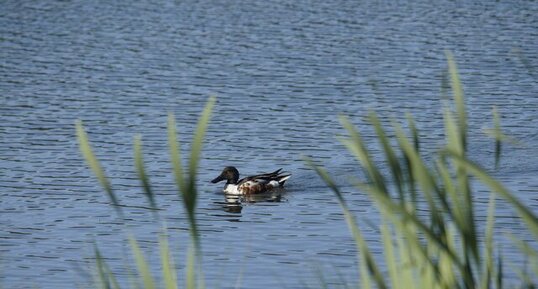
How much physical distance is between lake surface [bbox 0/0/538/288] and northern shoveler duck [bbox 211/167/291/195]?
0.22 metres

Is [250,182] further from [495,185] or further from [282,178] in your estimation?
[495,185]

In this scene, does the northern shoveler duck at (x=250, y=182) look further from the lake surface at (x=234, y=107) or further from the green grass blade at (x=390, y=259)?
the green grass blade at (x=390, y=259)

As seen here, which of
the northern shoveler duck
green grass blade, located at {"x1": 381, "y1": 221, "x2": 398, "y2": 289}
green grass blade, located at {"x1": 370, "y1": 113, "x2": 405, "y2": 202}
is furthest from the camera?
the northern shoveler duck

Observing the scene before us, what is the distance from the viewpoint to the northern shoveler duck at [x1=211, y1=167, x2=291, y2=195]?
15641 millimetres

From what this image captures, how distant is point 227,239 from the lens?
13.0m

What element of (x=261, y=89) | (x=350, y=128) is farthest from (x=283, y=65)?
(x=350, y=128)

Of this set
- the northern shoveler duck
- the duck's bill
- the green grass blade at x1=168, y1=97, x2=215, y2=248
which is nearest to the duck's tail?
the northern shoveler duck

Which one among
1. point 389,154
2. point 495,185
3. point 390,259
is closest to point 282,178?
point 390,259

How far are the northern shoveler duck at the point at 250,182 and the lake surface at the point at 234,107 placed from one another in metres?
0.22

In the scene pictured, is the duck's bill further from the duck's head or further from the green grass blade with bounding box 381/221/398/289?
the green grass blade with bounding box 381/221/398/289

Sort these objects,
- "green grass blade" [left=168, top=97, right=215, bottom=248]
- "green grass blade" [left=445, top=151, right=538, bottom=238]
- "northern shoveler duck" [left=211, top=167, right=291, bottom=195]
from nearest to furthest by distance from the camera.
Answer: "green grass blade" [left=445, top=151, right=538, bottom=238]
"green grass blade" [left=168, top=97, right=215, bottom=248]
"northern shoveler duck" [left=211, top=167, right=291, bottom=195]

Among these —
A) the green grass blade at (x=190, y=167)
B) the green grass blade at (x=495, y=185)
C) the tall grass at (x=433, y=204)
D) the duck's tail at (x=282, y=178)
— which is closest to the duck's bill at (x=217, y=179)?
the duck's tail at (x=282, y=178)

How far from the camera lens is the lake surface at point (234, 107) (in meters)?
12.4

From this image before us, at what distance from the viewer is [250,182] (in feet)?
52.2
